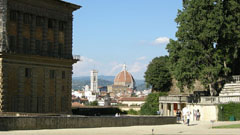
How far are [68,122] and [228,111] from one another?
2564 cm

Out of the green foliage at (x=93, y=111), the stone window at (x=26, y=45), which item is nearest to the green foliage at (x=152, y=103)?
the green foliage at (x=93, y=111)

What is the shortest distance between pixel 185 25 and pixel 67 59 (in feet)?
57.5

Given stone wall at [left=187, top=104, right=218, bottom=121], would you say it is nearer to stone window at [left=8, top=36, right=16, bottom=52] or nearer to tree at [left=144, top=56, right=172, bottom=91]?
stone window at [left=8, top=36, right=16, bottom=52]

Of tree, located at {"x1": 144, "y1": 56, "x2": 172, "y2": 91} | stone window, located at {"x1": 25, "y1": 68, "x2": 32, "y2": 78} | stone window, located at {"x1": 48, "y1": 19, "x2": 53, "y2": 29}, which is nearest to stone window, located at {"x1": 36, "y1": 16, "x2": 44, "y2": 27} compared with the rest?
stone window, located at {"x1": 48, "y1": 19, "x2": 53, "y2": 29}

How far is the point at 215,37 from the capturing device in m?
57.7

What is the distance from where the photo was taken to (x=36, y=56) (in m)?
57.1

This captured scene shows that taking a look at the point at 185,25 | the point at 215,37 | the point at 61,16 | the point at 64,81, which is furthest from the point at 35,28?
the point at 215,37

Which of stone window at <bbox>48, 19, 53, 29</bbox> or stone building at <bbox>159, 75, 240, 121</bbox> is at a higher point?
stone window at <bbox>48, 19, 53, 29</bbox>

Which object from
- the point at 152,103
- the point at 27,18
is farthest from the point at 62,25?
the point at 152,103

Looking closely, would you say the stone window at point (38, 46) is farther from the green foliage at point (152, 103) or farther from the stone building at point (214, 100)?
the green foliage at point (152, 103)

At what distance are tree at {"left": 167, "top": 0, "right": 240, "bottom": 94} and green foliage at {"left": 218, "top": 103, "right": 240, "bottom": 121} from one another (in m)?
4.94

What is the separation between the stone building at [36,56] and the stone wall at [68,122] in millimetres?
19221

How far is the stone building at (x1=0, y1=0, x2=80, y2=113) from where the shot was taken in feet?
177

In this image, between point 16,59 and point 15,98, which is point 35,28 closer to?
point 16,59
